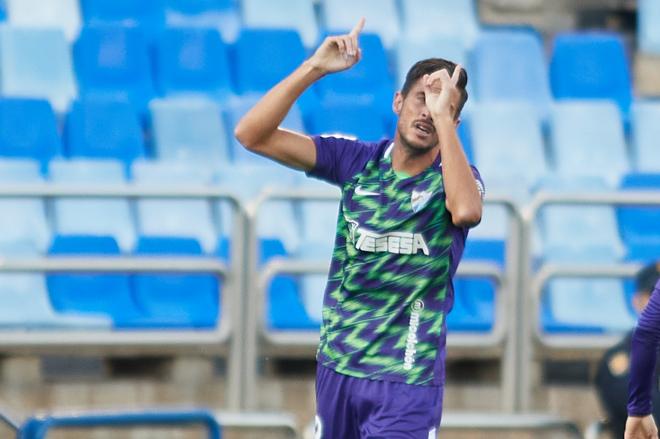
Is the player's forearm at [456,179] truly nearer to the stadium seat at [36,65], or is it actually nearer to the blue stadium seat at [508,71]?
the stadium seat at [36,65]

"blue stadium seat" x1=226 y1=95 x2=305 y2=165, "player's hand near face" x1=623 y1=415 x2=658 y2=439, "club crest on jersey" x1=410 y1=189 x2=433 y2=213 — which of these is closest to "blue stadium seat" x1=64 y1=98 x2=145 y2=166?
"blue stadium seat" x1=226 y1=95 x2=305 y2=165

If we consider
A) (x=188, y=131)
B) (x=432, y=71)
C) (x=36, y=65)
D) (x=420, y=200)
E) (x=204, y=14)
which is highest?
(x=204, y=14)

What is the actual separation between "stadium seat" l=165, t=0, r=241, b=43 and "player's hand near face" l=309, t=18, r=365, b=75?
506 cm

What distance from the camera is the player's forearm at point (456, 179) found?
4.46m

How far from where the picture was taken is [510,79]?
373 inches

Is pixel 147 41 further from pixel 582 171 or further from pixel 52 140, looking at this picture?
pixel 582 171

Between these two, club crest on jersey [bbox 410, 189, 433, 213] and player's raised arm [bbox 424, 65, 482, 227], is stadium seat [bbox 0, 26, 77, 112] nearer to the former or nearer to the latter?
club crest on jersey [bbox 410, 189, 433, 213]

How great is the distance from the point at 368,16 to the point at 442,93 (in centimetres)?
542

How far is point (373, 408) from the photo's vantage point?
4.68 metres

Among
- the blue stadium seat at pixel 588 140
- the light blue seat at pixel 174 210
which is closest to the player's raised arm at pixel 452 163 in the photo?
the light blue seat at pixel 174 210

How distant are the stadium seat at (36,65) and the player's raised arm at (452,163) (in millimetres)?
4753

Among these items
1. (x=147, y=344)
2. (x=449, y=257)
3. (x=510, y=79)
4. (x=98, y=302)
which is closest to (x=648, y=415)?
(x=449, y=257)

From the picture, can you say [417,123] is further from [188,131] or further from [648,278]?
[188,131]

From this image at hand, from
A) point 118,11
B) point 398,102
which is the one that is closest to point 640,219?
point 118,11
